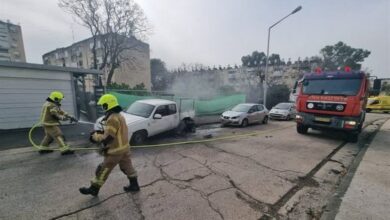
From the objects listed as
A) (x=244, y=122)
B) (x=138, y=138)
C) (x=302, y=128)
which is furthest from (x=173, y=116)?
(x=302, y=128)

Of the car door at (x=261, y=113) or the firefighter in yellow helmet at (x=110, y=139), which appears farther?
the car door at (x=261, y=113)

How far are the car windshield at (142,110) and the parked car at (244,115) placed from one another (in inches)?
214

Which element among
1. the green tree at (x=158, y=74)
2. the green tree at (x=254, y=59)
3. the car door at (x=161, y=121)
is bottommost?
the car door at (x=161, y=121)

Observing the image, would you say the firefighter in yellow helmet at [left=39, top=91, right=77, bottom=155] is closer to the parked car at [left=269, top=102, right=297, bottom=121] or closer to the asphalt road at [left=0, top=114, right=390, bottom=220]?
the asphalt road at [left=0, top=114, right=390, bottom=220]

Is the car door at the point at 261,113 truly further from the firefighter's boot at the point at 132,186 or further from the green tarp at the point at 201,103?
the firefighter's boot at the point at 132,186

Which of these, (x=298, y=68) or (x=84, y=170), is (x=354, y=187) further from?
(x=298, y=68)

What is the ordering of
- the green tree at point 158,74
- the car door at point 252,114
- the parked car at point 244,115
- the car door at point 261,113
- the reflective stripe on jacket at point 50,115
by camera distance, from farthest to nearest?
the green tree at point 158,74 → the car door at point 261,113 → the car door at point 252,114 → the parked car at point 244,115 → the reflective stripe on jacket at point 50,115

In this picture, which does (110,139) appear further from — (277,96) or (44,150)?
(277,96)

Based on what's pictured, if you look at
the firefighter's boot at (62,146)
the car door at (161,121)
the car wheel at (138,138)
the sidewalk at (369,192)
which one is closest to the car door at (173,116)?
the car door at (161,121)

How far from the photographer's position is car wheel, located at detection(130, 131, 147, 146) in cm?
673

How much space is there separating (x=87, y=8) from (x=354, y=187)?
23852 mm

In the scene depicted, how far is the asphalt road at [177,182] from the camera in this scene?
10.1 feet

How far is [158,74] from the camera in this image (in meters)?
47.3

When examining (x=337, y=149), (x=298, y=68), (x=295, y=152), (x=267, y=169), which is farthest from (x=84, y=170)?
(x=298, y=68)
